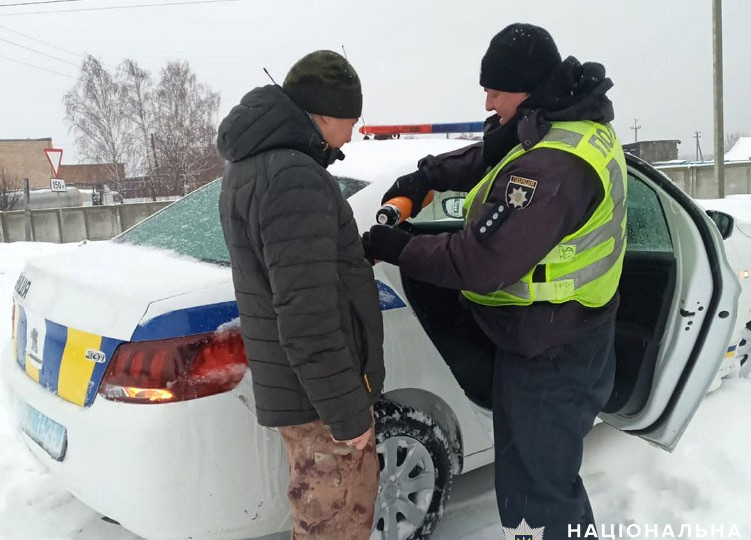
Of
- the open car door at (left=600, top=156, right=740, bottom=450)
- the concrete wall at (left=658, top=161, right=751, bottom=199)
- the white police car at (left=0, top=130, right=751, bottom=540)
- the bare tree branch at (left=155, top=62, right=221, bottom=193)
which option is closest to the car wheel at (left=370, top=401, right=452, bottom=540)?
the white police car at (left=0, top=130, right=751, bottom=540)

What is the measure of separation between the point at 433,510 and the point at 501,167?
51.7 inches

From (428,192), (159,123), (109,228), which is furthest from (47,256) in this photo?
(159,123)

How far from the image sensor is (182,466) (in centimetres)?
174

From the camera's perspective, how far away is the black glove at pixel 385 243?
1899 mm

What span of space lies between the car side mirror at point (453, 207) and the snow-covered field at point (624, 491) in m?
1.29

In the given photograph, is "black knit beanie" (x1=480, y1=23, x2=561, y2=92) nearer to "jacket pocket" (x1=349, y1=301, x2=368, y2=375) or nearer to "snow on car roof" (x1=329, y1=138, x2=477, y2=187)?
"snow on car roof" (x1=329, y1=138, x2=477, y2=187)

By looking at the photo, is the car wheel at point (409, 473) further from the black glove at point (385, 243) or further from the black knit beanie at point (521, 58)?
the black knit beanie at point (521, 58)

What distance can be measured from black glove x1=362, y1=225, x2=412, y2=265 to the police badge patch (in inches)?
13.5

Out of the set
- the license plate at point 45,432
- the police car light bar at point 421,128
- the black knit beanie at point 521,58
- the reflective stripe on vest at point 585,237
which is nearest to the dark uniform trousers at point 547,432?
the reflective stripe on vest at point 585,237

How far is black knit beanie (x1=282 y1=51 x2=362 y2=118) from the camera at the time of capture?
1630 mm

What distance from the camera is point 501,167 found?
1851 mm

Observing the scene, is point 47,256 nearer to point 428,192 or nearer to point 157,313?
point 157,313

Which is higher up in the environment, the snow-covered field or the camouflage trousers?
the camouflage trousers

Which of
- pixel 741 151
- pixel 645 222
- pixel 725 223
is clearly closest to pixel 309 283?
pixel 645 222
